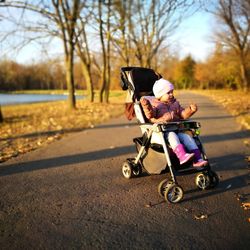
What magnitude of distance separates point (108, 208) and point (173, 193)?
0.86 metres

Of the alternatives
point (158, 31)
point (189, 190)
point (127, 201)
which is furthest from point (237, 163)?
point (158, 31)

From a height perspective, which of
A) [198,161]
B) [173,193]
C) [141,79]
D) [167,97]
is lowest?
[173,193]

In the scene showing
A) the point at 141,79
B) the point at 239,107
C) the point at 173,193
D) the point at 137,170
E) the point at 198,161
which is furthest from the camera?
the point at 239,107

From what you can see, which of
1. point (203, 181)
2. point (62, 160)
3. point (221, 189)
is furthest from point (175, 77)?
point (203, 181)

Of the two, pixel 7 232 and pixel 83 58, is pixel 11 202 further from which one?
pixel 83 58

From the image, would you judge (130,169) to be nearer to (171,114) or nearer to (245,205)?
(171,114)

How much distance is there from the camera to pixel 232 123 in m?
11.0

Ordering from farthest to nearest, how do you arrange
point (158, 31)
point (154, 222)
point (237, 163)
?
point (158, 31), point (237, 163), point (154, 222)

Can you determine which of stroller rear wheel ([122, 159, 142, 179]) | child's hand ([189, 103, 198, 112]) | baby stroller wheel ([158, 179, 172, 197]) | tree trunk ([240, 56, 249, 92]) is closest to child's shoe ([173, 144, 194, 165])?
baby stroller wheel ([158, 179, 172, 197])

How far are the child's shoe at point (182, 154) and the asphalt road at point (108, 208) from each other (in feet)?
1.77

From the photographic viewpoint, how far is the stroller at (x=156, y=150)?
3.98m

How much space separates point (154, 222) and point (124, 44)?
23508 mm

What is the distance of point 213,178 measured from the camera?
170 inches

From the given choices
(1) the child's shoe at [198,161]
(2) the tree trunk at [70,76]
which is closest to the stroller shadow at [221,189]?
(1) the child's shoe at [198,161]
